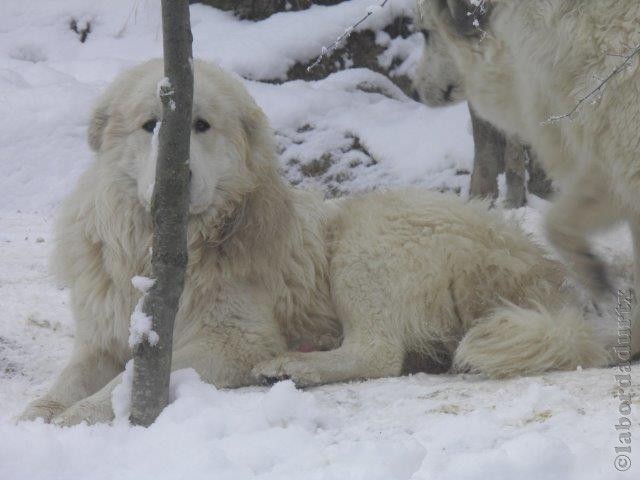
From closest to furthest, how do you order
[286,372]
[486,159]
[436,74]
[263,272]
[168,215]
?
[168,215]
[286,372]
[263,272]
[436,74]
[486,159]

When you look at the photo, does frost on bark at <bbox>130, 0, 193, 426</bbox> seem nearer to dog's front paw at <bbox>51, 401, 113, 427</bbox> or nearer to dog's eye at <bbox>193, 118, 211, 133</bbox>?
dog's front paw at <bbox>51, 401, 113, 427</bbox>

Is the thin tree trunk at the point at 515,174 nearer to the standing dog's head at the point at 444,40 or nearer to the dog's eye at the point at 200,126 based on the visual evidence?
the standing dog's head at the point at 444,40

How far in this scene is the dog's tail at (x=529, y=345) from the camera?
3.48 meters

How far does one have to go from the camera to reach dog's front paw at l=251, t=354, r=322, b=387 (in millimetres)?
3682

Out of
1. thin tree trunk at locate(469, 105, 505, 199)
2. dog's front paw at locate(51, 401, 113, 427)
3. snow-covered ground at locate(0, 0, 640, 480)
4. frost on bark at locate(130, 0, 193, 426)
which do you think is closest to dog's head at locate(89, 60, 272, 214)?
snow-covered ground at locate(0, 0, 640, 480)

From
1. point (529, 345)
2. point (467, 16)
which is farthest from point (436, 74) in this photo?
point (529, 345)

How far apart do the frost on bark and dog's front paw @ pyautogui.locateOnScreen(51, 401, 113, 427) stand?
0.31 meters

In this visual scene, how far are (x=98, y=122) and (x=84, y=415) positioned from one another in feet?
4.54

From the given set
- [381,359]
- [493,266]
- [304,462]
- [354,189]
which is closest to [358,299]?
[381,359]

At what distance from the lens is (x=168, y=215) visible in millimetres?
2992

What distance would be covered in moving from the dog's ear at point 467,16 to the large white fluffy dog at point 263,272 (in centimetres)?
94

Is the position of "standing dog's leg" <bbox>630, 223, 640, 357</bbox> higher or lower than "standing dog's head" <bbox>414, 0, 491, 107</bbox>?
lower

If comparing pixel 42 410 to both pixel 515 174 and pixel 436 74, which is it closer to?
pixel 436 74

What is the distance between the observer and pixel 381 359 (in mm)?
3949
